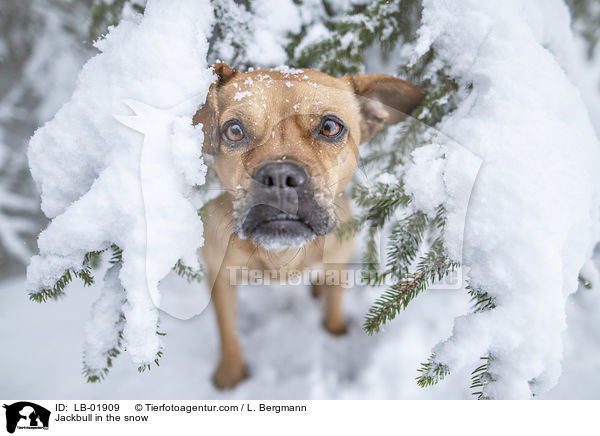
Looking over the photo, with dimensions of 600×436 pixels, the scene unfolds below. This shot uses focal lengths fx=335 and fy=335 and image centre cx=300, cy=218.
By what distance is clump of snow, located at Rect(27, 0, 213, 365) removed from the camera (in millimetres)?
1017

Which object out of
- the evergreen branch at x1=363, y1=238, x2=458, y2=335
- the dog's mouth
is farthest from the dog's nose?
the evergreen branch at x1=363, y1=238, x2=458, y2=335

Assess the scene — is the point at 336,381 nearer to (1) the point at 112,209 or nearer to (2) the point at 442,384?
(2) the point at 442,384

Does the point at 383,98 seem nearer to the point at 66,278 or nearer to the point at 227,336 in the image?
the point at 66,278

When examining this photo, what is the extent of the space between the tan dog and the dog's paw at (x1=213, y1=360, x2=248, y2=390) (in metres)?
1.08

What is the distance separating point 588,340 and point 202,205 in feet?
9.28

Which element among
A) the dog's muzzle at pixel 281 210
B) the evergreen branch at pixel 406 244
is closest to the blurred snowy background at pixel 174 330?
the evergreen branch at pixel 406 244

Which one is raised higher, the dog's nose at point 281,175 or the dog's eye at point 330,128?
the dog's eye at point 330,128

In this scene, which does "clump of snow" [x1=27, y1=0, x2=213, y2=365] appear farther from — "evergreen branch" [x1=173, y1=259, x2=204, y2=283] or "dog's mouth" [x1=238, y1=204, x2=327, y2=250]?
"dog's mouth" [x1=238, y1=204, x2=327, y2=250]

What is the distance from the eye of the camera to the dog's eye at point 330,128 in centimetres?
147

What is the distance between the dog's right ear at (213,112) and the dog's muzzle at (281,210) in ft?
0.90

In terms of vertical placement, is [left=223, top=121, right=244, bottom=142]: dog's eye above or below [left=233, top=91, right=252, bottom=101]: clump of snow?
below
